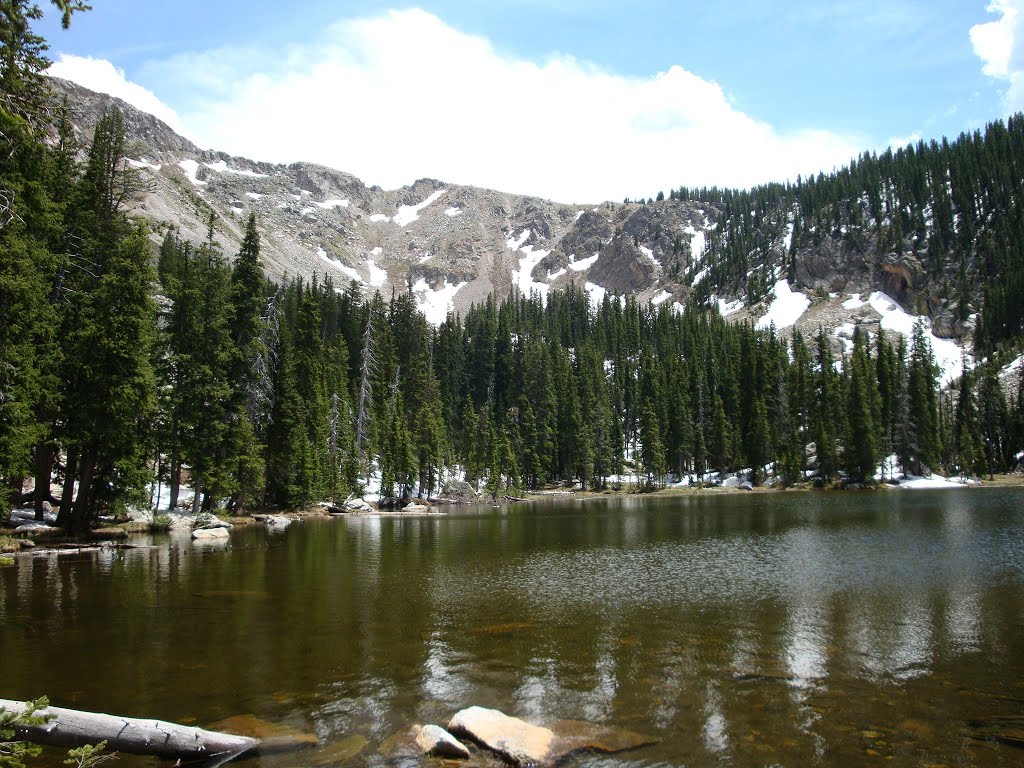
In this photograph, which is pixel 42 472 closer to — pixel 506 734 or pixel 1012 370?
pixel 506 734

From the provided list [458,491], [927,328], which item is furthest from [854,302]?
[458,491]

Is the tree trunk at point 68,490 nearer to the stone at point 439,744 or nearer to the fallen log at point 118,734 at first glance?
the fallen log at point 118,734

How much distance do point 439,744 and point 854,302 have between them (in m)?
207

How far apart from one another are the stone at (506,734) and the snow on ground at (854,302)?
20122 centimetres

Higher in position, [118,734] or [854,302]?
[854,302]

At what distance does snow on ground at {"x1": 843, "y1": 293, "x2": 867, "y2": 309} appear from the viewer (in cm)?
18500

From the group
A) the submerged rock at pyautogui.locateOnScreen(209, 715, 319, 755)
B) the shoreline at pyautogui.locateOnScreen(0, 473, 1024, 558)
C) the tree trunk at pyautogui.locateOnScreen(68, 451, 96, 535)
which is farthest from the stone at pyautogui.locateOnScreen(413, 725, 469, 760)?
the tree trunk at pyautogui.locateOnScreen(68, 451, 96, 535)

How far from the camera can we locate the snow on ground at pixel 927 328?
497ft

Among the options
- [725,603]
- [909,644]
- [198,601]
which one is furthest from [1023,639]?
[198,601]

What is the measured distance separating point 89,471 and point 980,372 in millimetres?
157475

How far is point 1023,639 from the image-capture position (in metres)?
16.8

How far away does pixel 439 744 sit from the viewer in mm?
10297

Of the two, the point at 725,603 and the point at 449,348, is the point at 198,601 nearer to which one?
the point at 725,603

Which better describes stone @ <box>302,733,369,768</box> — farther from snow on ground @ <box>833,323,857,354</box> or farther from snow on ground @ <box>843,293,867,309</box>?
snow on ground @ <box>843,293,867,309</box>
